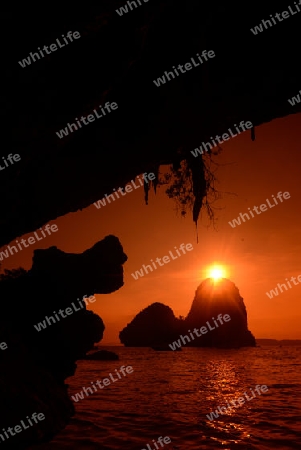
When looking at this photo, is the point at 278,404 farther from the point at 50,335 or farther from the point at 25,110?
the point at 25,110

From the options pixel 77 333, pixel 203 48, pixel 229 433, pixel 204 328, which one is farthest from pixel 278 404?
pixel 204 328

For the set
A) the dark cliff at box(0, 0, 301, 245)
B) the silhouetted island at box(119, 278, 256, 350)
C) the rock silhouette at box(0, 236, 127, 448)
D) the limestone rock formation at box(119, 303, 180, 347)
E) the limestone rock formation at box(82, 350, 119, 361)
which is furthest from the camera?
the silhouetted island at box(119, 278, 256, 350)

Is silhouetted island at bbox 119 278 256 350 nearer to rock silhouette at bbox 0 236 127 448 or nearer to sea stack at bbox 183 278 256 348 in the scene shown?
sea stack at bbox 183 278 256 348

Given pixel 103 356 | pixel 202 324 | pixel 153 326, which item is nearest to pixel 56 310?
pixel 103 356

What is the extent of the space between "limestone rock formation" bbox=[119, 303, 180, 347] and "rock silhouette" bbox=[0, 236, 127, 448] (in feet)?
318

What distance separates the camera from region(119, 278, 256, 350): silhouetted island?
104 meters

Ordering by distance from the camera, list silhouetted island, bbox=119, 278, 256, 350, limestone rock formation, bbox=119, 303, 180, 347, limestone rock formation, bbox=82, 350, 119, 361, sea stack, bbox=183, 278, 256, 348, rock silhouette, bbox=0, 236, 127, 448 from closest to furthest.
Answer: rock silhouette, bbox=0, 236, 127, 448 → limestone rock formation, bbox=82, 350, 119, 361 → limestone rock formation, bbox=119, 303, 180, 347 → silhouetted island, bbox=119, 278, 256, 350 → sea stack, bbox=183, 278, 256, 348

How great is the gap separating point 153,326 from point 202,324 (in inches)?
770

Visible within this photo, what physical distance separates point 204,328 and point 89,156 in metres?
116

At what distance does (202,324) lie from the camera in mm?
112500

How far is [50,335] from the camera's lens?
361 inches

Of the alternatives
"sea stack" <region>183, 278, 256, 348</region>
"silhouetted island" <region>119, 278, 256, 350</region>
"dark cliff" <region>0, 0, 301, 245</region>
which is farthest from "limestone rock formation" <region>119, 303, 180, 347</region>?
"dark cliff" <region>0, 0, 301, 245</region>

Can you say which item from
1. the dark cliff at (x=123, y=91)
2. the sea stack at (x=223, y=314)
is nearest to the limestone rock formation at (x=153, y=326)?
the sea stack at (x=223, y=314)

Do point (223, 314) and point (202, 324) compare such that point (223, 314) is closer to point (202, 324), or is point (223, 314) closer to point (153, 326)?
point (202, 324)
